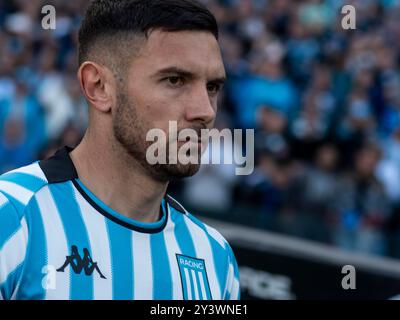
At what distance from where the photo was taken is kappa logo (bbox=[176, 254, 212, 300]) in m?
2.96

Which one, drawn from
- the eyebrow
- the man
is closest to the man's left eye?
the man

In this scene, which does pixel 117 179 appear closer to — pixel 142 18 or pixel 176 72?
pixel 176 72

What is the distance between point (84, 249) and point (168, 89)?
590mm

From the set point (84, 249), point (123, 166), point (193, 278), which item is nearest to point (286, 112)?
point (193, 278)

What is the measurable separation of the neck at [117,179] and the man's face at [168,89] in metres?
0.08

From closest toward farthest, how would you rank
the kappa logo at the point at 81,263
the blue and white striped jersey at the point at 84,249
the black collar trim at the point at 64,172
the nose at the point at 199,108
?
the blue and white striped jersey at the point at 84,249 → the kappa logo at the point at 81,263 → the nose at the point at 199,108 → the black collar trim at the point at 64,172

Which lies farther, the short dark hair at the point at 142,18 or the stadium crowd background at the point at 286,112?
the stadium crowd background at the point at 286,112

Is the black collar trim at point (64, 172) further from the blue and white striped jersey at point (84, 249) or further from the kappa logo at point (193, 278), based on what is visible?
the kappa logo at point (193, 278)

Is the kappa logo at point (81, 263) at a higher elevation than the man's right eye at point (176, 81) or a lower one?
lower

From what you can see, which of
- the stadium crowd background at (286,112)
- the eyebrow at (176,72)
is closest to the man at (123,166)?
the eyebrow at (176,72)

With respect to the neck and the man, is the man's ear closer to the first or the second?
the man

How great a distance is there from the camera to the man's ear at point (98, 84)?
286 centimetres

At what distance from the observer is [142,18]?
111 inches
